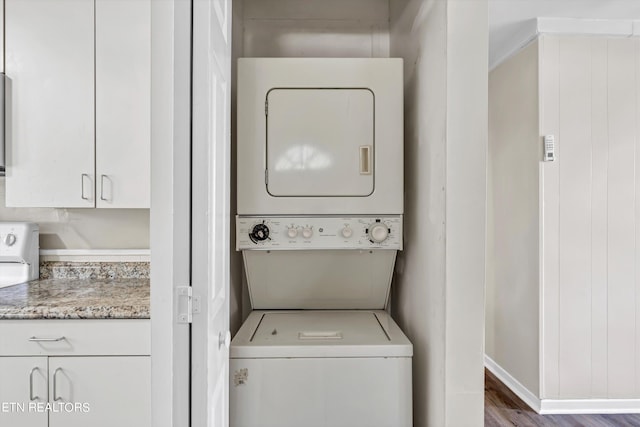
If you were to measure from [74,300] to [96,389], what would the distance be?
0.35m

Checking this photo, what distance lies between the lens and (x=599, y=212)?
8.77ft

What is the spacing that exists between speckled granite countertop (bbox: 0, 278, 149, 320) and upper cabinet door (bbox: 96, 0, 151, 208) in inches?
16.3

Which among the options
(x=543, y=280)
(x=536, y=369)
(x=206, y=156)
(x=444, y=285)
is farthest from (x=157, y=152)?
(x=536, y=369)

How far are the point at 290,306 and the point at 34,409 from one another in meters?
1.06

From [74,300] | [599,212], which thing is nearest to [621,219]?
[599,212]

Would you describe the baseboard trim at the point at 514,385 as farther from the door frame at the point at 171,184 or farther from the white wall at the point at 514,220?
the door frame at the point at 171,184

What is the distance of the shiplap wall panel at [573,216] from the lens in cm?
266

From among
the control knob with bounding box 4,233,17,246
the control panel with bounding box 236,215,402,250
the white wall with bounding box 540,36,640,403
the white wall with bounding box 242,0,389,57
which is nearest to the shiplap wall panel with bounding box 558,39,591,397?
the white wall with bounding box 540,36,640,403

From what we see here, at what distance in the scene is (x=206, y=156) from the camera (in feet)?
3.26

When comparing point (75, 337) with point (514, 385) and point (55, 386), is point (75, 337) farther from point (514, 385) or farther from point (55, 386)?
point (514, 385)

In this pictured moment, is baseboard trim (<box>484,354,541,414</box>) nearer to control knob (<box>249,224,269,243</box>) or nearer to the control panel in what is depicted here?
the control panel

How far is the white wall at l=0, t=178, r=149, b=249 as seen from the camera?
1991 mm

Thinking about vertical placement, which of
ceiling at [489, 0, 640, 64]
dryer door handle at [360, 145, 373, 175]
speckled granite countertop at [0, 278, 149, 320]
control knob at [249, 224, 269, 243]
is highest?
ceiling at [489, 0, 640, 64]

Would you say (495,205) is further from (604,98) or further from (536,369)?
(536,369)
